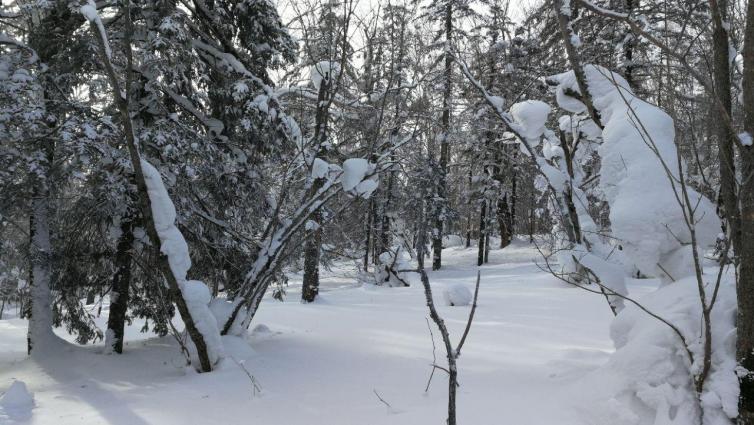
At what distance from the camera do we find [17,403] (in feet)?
12.7

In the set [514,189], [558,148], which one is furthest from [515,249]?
[558,148]

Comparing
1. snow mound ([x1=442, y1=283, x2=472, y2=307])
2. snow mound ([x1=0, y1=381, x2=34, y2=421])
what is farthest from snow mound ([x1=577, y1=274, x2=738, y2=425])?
snow mound ([x1=442, y1=283, x2=472, y2=307])

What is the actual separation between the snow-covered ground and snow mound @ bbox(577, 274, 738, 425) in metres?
0.21

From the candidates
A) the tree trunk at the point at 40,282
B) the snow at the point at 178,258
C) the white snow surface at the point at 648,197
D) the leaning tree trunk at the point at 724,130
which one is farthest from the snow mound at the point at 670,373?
the tree trunk at the point at 40,282

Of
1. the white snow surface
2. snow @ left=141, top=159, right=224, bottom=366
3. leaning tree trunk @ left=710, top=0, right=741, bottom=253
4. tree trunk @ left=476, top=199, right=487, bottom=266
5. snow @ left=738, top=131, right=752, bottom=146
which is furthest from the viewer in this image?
tree trunk @ left=476, top=199, right=487, bottom=266

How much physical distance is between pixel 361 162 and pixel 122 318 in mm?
4123

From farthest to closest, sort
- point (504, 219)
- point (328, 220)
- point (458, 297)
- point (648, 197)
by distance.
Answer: point (504, 219) < point (458, 297) < point (328, 220) < point (648, 197)

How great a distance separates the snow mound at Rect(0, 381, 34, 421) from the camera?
377cm

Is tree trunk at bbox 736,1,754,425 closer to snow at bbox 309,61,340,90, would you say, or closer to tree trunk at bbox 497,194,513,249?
snow at bbox 309,61,340,90

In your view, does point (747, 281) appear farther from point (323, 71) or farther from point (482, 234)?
point (482, 234)

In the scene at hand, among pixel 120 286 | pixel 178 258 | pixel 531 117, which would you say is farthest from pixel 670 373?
pixel 120 286

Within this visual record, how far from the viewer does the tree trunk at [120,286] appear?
614 centimetres

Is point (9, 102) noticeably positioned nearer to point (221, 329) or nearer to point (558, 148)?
point (221, 329)

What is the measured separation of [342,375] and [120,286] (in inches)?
143
